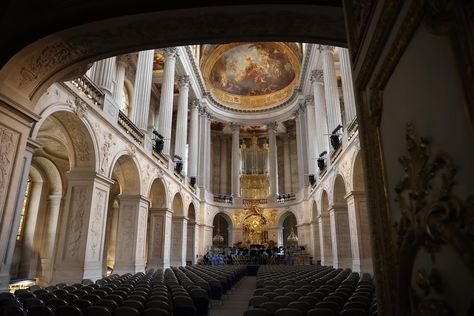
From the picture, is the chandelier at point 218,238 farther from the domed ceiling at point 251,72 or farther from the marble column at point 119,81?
the marble column at point 119,81

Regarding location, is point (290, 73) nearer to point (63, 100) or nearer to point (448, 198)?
point (63, 100)

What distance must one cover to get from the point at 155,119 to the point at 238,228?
1237 centimetres

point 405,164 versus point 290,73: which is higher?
point 290,73

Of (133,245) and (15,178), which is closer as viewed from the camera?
(15,178)

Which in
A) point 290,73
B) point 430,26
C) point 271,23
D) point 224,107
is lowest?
point 430,26

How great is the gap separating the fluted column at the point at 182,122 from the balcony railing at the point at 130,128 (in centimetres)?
709

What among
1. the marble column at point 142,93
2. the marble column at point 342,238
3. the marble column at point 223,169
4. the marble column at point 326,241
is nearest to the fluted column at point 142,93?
the marble column at point 142,93

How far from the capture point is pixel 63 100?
8.47 m

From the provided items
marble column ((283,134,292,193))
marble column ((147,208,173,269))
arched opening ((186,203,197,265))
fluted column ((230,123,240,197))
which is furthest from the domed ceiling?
marble column ((147,208,173,269))

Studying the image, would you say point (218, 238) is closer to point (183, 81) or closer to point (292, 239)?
point (292, 239)

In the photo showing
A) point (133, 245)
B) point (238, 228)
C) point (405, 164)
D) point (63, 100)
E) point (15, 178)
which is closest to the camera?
point (405, 164)

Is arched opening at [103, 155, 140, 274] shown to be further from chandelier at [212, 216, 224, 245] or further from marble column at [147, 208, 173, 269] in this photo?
chandelier at [212, 216, 224, 245]

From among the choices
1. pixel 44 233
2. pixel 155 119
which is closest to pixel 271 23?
pixel 44 233

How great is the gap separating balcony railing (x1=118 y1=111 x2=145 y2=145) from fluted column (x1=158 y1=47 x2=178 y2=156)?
3638 millimetres
